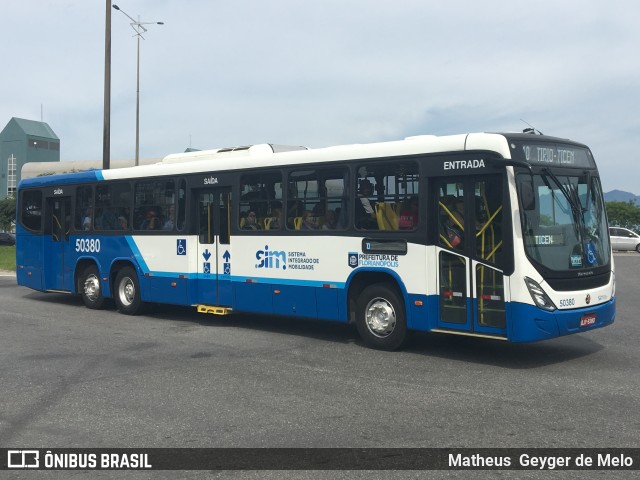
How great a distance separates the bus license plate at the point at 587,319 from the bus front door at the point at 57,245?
1118 cm

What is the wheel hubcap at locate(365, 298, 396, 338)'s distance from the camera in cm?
1020

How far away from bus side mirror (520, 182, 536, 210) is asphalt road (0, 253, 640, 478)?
201 centimetres

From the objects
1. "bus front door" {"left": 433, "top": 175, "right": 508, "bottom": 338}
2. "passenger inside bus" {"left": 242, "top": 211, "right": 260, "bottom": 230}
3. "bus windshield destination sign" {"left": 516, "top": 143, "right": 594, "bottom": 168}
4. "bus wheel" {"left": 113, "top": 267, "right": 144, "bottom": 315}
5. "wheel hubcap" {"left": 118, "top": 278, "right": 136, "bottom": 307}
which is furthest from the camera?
"wheel hubcap" {"left": 118, "top": 278, "right": 136, "bottom": 307}

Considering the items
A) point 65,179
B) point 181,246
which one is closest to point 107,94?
point 65,179

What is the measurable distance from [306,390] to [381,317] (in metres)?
2.70

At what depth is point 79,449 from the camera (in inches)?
232

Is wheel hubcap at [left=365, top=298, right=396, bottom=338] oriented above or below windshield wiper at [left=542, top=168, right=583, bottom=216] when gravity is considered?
below

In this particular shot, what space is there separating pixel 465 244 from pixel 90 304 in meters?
9.44

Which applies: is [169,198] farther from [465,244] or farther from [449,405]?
[449,405]

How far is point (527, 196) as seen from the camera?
891 cm

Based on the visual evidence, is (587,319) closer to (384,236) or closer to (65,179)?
(384,236)

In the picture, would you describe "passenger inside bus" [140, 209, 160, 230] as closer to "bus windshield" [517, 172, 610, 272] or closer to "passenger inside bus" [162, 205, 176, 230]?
"passenger inside bus" [162, 205, 176, 230]

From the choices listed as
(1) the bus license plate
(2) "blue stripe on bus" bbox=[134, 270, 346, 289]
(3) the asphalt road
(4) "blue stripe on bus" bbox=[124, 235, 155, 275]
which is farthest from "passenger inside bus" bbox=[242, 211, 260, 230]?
(1) the bus license plate

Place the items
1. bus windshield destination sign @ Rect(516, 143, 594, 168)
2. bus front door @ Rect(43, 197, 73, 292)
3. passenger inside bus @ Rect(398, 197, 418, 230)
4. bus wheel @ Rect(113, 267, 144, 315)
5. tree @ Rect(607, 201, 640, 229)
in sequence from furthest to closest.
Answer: tree @ Rect(607, 201, 640, 229) → bus front door @ Rect(43, 197, 73, 292) → bus wheel @ Rect(113, 267, 144, 315) → passenger inside bus @ Rect(398, 197, 418, 230) → bus windshield destination sign @ Rect(516, 143, 594, 168)
